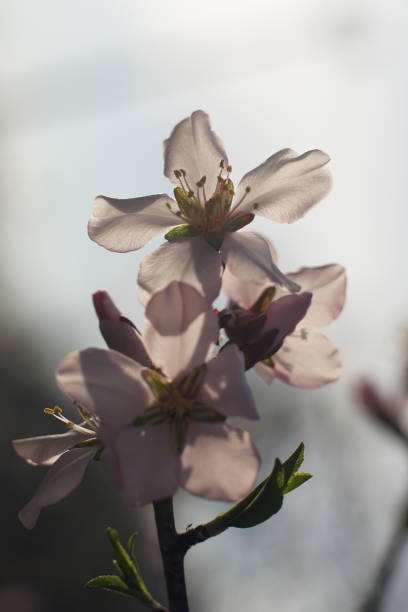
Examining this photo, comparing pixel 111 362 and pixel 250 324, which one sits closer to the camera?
pixel 111 362

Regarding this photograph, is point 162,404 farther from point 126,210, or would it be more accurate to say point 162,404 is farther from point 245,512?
point 126,210

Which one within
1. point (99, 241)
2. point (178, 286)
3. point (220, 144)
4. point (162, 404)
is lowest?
point (162, 404)

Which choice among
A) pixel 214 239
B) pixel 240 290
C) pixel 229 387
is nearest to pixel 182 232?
pixel 214 239

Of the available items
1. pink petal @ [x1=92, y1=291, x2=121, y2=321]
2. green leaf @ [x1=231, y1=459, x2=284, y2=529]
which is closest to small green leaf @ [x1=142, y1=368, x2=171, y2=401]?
pink petal @ [x1=92, y1=291, x2=121, y2=321]

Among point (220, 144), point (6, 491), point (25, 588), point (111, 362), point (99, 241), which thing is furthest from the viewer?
point (6, 491)

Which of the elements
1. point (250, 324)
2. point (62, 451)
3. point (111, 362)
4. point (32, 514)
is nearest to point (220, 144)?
point (250, 324)

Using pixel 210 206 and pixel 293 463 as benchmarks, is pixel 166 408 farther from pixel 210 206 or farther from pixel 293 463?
pixel 210 206

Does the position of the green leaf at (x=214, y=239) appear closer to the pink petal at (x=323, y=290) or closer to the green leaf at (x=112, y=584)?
the pink petal at (x=323, y=290)

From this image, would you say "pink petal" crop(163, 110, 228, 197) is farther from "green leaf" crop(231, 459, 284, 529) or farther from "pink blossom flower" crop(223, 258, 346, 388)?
"green leaf" crop(231, 459, 284, 529)
